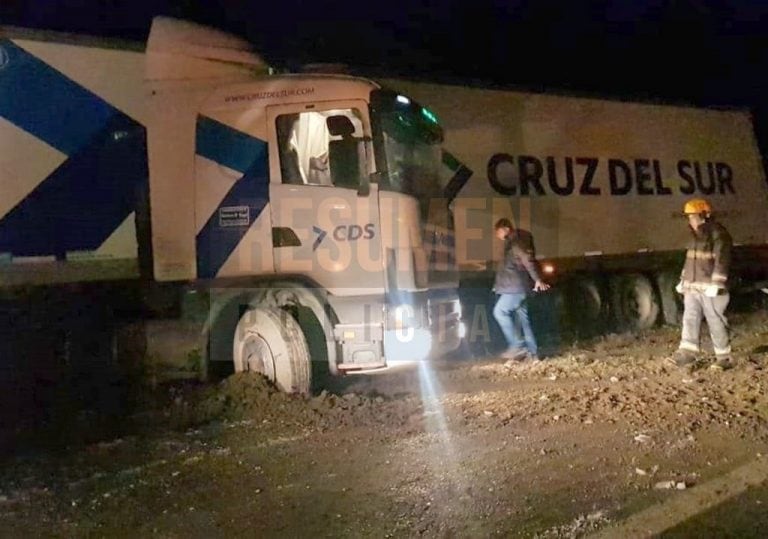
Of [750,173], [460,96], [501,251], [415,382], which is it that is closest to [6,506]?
[415,382]

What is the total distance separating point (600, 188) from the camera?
41.5ft

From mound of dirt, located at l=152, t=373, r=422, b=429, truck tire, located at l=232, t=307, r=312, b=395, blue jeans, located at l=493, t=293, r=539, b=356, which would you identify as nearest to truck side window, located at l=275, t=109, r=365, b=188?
truck tire, located at l=232, t=307, r=312, b=395

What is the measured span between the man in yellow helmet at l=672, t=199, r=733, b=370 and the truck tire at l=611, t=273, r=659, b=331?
347cm

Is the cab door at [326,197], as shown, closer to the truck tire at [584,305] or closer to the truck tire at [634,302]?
the truck tire at [584,305]

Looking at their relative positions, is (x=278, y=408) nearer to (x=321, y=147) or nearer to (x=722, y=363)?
(x=321, y=147)

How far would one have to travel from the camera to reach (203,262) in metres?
8.42

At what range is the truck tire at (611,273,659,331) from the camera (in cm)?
1301

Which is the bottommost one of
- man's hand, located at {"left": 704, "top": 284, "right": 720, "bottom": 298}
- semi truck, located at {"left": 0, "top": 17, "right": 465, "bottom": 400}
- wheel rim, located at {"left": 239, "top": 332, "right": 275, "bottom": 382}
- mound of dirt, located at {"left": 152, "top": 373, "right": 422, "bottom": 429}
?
mound of dirt, located at {"left": 152, "top": 373, "right": 422, "bottom": 429}

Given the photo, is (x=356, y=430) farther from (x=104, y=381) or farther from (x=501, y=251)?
(x=501, y=251)

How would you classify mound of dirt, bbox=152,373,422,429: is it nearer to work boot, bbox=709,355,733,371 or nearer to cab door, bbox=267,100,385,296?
cab door, bbox=267,100,385,296

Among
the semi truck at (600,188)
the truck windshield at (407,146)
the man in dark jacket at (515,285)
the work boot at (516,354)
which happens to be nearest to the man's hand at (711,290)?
the man in dark jacket at (515,285)

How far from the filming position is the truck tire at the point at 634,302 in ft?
42.7

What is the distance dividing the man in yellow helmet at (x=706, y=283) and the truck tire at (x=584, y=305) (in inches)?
119

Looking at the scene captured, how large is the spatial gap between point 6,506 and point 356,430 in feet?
8.96
